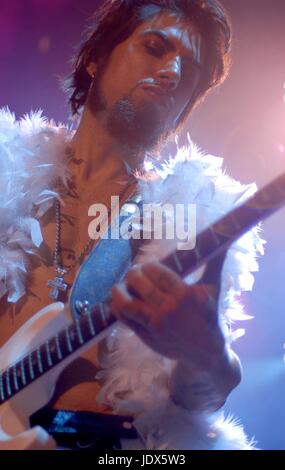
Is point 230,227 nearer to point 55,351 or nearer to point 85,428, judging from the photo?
point 55,351

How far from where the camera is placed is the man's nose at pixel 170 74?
4.73 ft

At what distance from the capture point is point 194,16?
64.7 inches

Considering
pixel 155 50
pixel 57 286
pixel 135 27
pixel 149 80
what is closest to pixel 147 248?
pixel 57 286

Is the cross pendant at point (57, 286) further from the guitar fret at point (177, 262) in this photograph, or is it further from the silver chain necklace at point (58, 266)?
the guitar fret at point (177, 262)

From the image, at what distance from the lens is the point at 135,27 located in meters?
1.64

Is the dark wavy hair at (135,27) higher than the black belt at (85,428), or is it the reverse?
the dark wavy hair at (135,27)

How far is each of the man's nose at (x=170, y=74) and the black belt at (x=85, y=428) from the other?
92 centimetres

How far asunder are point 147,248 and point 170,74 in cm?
56

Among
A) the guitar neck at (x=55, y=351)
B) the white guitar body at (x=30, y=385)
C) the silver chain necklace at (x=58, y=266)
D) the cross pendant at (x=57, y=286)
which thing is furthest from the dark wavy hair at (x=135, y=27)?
the guitar neck at (x=55, y=351)

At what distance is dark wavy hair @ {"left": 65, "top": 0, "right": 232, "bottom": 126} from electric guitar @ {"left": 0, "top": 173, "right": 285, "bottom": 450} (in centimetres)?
99

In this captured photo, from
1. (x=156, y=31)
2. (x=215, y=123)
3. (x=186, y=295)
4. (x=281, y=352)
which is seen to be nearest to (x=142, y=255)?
(x=186, y=295)

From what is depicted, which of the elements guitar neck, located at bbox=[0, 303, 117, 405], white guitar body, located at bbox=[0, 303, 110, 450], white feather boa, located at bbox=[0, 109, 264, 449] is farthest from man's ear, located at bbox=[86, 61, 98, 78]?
guitar neck, located at bbox=[0, 303, 117, 405]

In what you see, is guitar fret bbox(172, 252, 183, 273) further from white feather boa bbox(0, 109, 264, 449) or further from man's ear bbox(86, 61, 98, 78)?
man's ear bbox(86, 61, 98, 78)

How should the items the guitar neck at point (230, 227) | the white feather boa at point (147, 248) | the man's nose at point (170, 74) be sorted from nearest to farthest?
the guitar neck at point (230, 227) < the white feather boa at point (147, 248) < the man's nose at point (170, 74)
